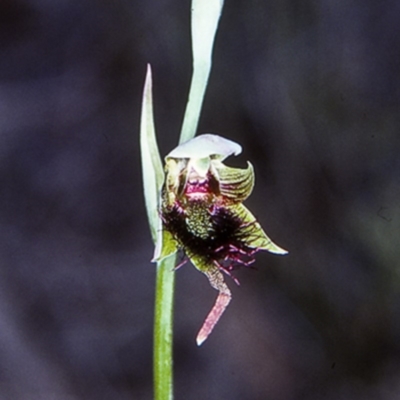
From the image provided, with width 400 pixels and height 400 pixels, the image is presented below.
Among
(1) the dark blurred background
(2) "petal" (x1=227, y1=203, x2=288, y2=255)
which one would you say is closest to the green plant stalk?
(2) "petal" (x1=227, y1=203, x2=288, y2=255)

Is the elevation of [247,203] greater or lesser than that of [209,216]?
lesser

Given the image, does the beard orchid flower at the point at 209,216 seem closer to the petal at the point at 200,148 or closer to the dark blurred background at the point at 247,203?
the petal at the point at 200,148

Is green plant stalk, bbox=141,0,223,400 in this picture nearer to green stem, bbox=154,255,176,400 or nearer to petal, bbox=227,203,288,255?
green stem, bbox=154,255,176,400

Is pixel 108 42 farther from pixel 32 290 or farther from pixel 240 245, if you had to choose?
pixel 240 245

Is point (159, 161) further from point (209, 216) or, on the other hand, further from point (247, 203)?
point (247, 203)

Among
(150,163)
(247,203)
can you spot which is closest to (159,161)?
(150,163)

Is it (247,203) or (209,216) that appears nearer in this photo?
(209,216)

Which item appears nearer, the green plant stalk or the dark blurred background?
the green plant stalk
